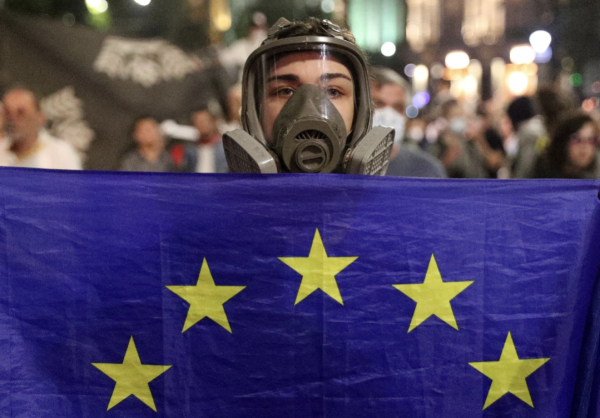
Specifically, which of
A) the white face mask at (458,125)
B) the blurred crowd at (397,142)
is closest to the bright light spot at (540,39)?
the white face mask at (458,125)

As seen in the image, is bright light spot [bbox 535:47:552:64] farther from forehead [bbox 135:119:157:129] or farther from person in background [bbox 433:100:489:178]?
forehead [bbox 135:119:157:129]

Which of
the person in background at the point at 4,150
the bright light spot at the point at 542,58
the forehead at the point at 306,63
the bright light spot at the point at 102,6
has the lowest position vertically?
the forehead at the point at 306,63

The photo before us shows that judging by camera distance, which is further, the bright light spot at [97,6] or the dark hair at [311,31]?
the bright light spot at [97,6]

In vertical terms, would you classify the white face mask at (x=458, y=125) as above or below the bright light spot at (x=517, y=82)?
below

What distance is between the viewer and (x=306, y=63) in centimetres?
204

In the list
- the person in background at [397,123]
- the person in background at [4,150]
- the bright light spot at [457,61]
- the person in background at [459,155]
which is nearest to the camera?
the person in background at [397,123]

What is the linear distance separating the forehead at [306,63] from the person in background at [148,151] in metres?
3.06

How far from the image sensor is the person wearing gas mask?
1925mm

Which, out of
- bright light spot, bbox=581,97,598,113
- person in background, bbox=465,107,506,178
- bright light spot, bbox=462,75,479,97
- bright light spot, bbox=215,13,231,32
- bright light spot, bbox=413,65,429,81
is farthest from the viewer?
bright light spot, bbox=462,75,479,97

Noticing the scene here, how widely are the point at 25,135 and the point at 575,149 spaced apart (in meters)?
3.97

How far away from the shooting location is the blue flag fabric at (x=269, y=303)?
5.58 feet

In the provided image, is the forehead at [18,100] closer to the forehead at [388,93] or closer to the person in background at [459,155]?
the forehead at [388,93]

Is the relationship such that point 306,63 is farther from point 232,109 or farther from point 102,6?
point 102,6

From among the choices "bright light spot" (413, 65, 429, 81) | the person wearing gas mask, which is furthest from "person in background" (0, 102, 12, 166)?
"bright light spot" (413, 65, 429, 81)
